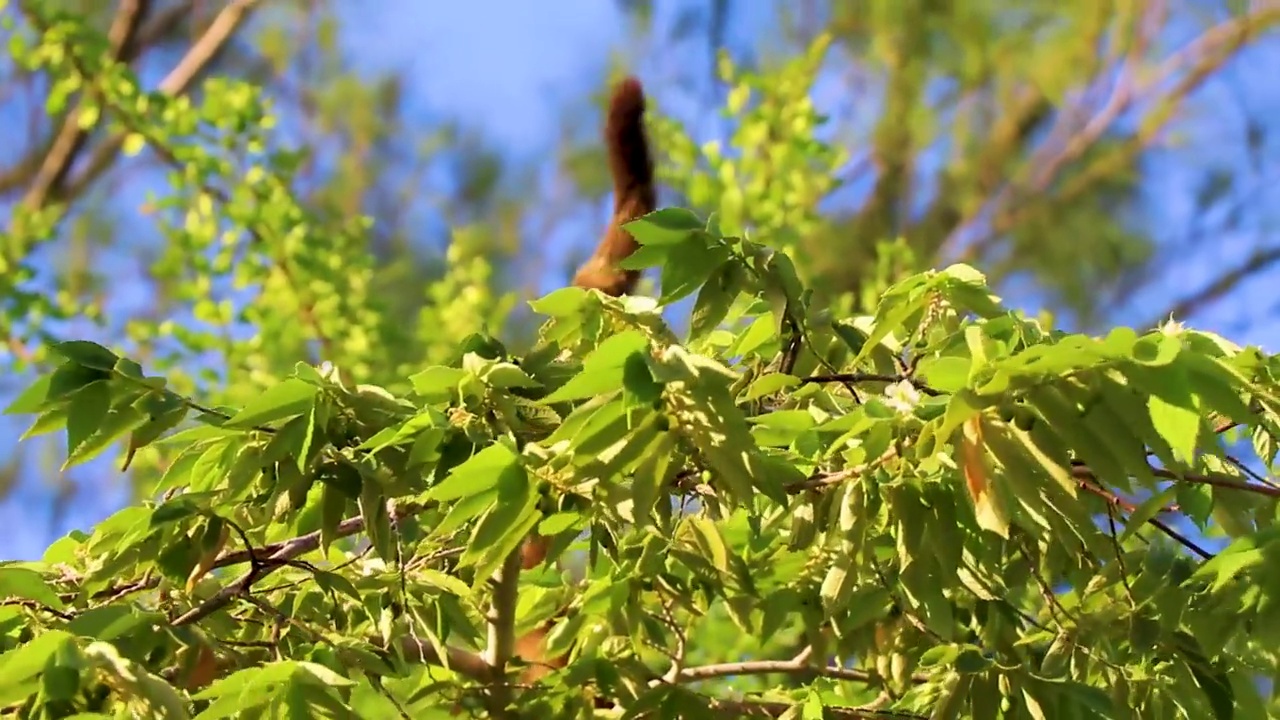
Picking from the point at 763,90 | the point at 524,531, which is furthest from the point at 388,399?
the point at 763,90

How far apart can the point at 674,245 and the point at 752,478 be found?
14 cm

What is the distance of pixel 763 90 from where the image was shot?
2189 millimetres

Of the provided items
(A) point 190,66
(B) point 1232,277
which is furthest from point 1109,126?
(A) point 190,66

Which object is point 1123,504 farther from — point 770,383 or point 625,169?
point 625,169

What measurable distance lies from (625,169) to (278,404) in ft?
1.69

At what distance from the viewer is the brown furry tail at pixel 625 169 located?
1.05 metres

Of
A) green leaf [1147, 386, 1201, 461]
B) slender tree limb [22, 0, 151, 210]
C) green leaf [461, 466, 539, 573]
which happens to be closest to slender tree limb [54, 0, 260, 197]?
slender tree limb [22, 0, 151, 210]

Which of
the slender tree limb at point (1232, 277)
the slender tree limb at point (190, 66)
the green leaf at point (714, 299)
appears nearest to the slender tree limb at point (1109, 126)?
the slender tree limb at point (1232, 277)

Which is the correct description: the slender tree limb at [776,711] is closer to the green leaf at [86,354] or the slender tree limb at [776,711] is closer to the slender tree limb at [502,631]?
the slender tree limb at [502,631]

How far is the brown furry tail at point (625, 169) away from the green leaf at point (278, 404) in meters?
0.46

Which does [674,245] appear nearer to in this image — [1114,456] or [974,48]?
[1114,456]

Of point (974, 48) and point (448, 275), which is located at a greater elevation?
point (974, 48)

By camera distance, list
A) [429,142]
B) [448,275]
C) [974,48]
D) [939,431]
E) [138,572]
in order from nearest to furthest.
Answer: [939,431], [138,572], [448,275], [974,48], [429,142]

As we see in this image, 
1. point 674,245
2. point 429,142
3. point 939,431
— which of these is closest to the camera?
point 939,431
